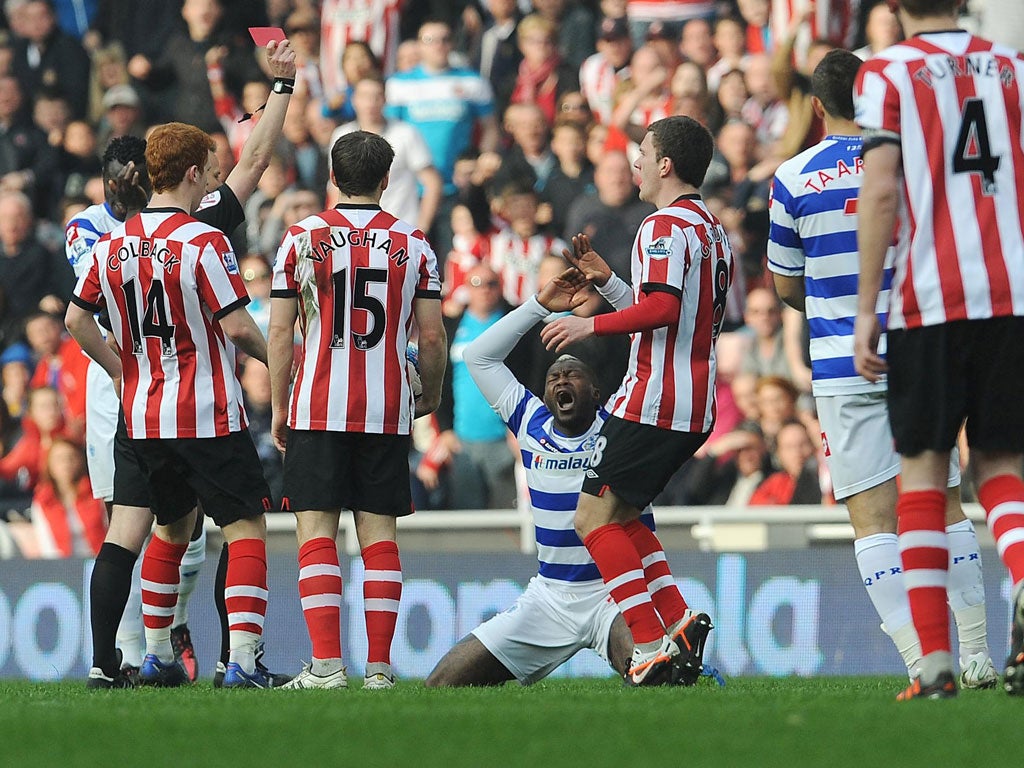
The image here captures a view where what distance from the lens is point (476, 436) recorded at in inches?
455

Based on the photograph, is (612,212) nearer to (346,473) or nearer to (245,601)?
(346,473)

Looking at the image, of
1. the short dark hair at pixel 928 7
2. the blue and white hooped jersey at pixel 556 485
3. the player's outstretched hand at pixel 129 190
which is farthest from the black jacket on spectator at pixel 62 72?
the short dark hair at pixel 928 7

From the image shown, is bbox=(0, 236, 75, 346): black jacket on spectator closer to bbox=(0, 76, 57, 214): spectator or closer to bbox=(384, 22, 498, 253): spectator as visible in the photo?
bbox=(0, 76, 57, 214): spectator

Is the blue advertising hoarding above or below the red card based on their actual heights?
below

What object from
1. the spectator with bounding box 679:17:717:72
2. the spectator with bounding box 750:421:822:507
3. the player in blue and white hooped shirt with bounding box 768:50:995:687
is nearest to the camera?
the player in blue and white hooped shirt with bounding box 768:50:995:687

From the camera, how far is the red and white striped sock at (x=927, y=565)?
15.6 feet

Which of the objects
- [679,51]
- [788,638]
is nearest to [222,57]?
[679,51]

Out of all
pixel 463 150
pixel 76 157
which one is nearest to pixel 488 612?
pixel 463 150

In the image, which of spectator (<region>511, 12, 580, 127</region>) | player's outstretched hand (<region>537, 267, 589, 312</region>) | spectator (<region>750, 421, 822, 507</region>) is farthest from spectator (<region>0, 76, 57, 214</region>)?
player's outstretched hand (<region>537, 267, 589, 312</region>)

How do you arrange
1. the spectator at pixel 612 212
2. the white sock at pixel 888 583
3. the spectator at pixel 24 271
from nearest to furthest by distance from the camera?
1. the white sock at pixel 888 583
2. the spectator at pixel 612 212
3. the spectator at pixel 24 271

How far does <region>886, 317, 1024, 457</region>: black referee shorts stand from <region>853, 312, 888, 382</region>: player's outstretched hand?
0.29 ft

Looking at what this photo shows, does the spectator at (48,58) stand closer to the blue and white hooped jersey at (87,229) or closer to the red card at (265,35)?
the blue and white hooped jersey at (87,229)

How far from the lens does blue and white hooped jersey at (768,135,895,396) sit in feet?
19.7

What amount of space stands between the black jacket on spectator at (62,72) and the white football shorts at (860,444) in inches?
398
